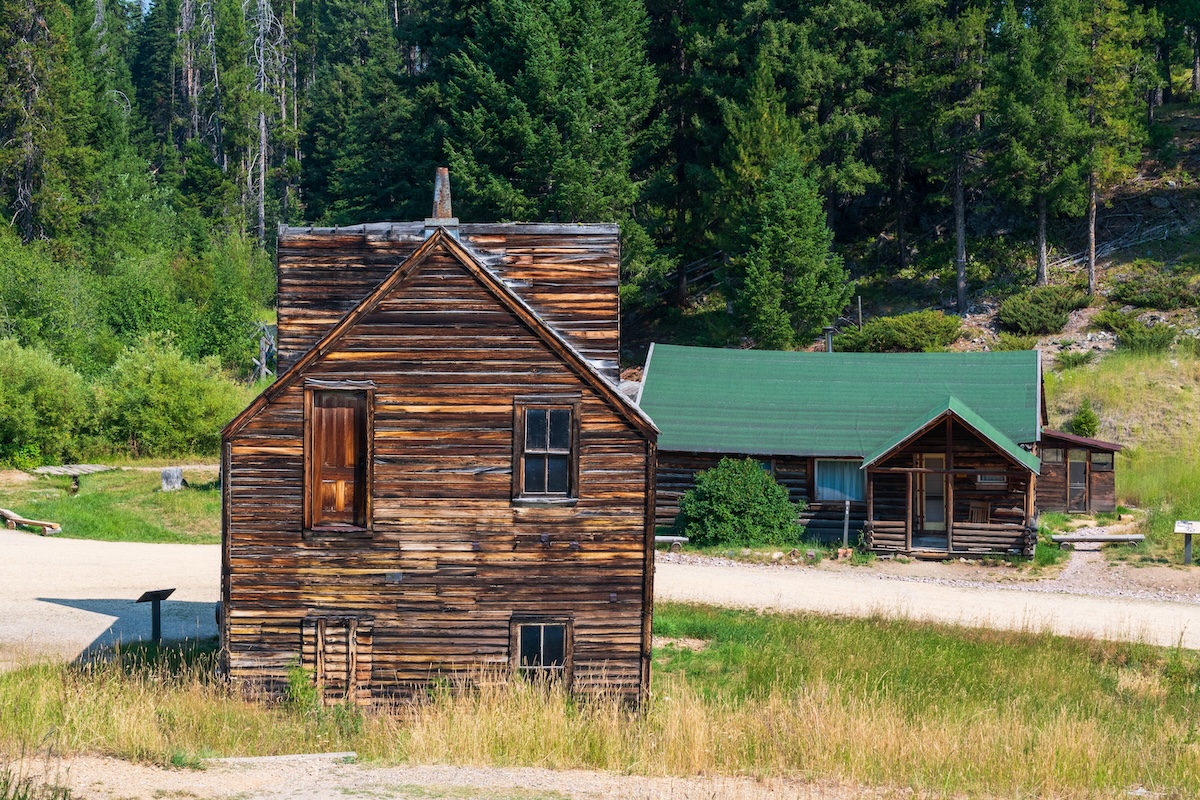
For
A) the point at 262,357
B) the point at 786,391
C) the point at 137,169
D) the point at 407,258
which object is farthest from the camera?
the point at 137,169

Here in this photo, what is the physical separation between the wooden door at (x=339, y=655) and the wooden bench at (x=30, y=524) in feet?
62.1

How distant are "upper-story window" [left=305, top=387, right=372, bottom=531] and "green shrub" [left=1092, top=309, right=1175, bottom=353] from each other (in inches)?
1603

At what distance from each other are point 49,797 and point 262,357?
Result: 162 feet

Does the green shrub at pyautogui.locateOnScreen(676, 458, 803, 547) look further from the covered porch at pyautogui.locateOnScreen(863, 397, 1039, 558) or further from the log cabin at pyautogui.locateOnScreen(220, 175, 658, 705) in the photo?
the log cabin at pyautogui.locateOnScreen(220, 175, 658, 705)

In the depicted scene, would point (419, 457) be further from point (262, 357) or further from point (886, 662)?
point (262, 357)

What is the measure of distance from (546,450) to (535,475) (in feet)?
1.33

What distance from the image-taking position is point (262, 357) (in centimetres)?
6006

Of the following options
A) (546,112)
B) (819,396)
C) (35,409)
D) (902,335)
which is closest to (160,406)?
(35,409)

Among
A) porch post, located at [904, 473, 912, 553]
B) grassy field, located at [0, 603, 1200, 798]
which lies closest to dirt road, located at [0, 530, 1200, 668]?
porch post, located at [904, 473, 912, 553]

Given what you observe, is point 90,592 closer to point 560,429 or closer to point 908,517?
point 560,429

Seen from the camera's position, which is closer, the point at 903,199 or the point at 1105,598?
the point at 1105,598

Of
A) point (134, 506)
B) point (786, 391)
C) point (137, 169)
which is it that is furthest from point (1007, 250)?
point (137, 169)

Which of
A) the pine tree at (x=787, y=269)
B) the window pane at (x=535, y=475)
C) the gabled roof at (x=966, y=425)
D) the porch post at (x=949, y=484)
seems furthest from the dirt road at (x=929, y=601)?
the pine tree at (x=787, y=269)

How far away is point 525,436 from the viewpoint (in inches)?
726
